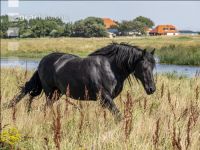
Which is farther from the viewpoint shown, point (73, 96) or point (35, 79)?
point (35, 79)

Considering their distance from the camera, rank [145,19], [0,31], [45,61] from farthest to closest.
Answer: [145,19] → [0,31] → [45,61]

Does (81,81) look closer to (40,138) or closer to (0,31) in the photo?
(40,138)

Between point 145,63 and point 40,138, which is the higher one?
point 145,63

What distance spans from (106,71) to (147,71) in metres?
0.70

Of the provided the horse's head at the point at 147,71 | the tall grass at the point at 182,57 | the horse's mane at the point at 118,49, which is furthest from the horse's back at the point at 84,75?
the tall grass at the point at 182,57

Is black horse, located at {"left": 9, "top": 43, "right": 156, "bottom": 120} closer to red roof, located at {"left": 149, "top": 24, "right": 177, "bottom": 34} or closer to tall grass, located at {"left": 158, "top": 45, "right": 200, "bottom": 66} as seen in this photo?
tall grass, located at {"left": 158, "top": 45, "right": 200, "bottom": 66}

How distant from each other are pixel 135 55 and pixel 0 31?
79.3m

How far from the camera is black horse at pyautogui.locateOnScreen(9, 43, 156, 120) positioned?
21.8 feet

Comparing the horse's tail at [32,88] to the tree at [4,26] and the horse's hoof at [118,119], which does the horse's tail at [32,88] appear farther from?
the tree at [4,26]

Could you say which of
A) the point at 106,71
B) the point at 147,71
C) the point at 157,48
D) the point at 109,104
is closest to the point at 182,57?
the point at 157,48

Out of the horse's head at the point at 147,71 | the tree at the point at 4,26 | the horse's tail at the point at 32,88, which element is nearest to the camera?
the horse's head at the point at 147,71

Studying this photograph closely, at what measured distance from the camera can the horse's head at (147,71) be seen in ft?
21.6

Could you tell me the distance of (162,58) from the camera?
107 feet

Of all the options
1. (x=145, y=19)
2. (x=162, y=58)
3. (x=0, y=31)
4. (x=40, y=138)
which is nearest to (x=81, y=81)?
(x=40, y=138)
